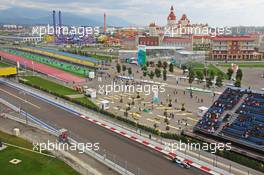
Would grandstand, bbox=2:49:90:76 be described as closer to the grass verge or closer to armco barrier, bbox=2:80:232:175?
armco barrier, bbox=2:80:232:175

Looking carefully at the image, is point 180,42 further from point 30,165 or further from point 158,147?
point 30,165

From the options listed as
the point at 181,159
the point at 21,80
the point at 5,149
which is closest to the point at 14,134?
the point at 5,149

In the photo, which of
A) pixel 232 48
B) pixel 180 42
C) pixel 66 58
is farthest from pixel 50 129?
pixel 180 42

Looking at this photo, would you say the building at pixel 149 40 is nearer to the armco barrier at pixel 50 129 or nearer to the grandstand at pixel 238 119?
the armco barrier at pixel 50 129

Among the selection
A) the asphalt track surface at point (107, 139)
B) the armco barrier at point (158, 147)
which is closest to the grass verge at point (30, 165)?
the asphalt track surface at point (107, 139)

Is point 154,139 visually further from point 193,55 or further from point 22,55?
point 22,55
